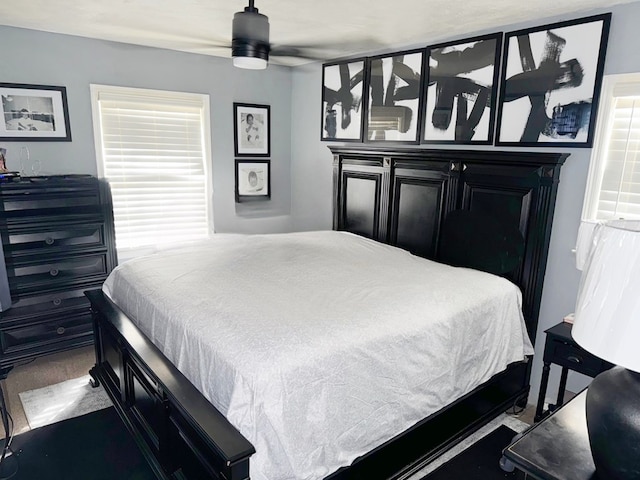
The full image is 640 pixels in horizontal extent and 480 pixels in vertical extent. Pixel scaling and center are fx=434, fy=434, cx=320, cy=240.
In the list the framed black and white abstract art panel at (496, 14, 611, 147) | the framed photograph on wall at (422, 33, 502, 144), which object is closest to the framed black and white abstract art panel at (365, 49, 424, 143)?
the framed photograph on wall at (422, 33, 502, 144)

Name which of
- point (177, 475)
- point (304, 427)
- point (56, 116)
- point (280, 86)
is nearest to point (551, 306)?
point (304, 427)

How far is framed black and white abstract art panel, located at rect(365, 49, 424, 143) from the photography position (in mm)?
3471

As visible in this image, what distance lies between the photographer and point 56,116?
3412 millimetres

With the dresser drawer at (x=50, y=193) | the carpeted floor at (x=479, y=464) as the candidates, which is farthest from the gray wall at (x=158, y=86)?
the carpeted floor at (x=479, y=464)

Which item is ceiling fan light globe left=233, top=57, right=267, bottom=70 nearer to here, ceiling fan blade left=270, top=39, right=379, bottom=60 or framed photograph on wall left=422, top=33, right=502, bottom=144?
ceiling fan blade left=270, top=39, right=379, bottom=60

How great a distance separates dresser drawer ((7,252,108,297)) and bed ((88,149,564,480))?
65 cm

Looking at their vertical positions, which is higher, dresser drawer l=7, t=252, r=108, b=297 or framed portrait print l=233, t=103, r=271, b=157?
framed portrait print l=233, t=103, r=271, b=157

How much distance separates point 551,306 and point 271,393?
2.11m

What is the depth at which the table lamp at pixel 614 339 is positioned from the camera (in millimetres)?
1025

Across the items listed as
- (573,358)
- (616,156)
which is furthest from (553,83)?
(573,358)

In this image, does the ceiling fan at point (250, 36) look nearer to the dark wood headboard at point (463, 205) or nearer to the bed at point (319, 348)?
the bed at point (319, 348)

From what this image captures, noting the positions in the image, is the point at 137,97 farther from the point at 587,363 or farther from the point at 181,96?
the point at 587,363

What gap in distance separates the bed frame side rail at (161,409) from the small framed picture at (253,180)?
1949mm

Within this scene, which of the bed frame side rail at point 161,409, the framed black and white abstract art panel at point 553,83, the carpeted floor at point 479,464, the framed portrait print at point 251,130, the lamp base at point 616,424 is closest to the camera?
the lamp base at point 616,424
